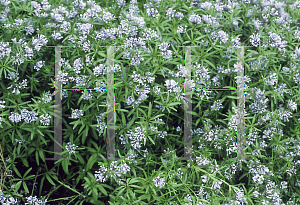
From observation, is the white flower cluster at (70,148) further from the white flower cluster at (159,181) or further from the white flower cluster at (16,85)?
the white flower cluster at (159,181)

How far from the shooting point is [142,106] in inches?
123

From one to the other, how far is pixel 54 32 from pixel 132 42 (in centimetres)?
84

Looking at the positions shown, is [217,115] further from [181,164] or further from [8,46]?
[8,46]

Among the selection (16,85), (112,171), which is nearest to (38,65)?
(16,85)

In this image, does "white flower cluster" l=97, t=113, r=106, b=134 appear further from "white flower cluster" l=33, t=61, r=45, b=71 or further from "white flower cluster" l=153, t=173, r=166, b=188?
"white flower cluster" l=33, t=61, r=45, b=71

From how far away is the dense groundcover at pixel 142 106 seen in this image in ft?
10.00

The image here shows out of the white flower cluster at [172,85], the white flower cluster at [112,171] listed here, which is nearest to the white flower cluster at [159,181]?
the white flower cluster at [112,171]

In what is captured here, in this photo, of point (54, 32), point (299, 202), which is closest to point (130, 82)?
point (54, 32)

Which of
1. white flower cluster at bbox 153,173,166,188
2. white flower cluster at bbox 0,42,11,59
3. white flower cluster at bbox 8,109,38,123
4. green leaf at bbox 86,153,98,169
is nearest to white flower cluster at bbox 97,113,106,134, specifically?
green leaf at bbox 86,153,98,169

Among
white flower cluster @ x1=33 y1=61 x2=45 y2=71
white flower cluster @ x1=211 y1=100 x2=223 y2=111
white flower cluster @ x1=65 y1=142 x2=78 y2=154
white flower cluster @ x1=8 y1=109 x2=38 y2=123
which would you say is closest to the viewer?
white flower cluster @ x1=8 y1=109 x2=38 y2=123

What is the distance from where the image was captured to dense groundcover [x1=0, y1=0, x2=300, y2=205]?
3.05m

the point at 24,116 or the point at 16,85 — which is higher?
the point at 16,85

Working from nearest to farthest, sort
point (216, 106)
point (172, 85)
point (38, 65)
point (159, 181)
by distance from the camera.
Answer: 1. point (159, 181)
2. point (172, 85)
3. point (38, 65)
4. point (216, 106)

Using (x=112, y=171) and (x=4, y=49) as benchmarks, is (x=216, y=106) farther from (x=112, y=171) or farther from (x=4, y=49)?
(x=4, y=49)
